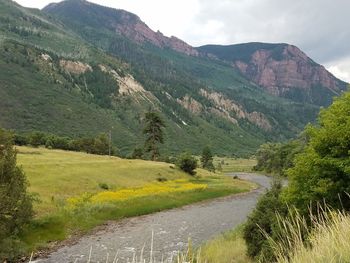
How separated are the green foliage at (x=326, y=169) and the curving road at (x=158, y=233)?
5.79 meters

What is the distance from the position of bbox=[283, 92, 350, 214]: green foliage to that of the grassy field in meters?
20.6

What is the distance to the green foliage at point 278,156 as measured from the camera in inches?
4790

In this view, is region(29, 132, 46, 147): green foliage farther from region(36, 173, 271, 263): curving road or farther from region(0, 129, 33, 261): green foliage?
region(0, 129, 33, 261): green foliage

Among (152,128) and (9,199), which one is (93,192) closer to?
(9,199)

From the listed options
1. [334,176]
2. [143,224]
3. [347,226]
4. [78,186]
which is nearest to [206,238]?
[143,224]

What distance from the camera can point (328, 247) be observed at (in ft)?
23.0

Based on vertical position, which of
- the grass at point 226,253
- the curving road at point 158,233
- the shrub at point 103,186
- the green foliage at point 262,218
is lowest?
→ the curving road at point 158,233

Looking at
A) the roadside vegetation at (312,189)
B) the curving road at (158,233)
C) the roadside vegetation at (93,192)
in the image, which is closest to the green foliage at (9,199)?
the roadside vegetation at (93,192)

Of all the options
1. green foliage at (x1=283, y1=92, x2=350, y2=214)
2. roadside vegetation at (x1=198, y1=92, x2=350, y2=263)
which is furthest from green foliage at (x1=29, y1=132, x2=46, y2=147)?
green foliage at (x1=283, y1=92, x2=350, y2=214)

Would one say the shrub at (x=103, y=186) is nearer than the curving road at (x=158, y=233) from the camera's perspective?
No

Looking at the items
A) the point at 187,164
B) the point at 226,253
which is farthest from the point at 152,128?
the point at 226,253

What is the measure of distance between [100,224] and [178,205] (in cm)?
1744

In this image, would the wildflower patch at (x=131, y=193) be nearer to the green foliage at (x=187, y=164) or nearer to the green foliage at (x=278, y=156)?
the green foliage at (x=187, y=164)

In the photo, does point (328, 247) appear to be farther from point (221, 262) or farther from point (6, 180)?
point (6, 180)
